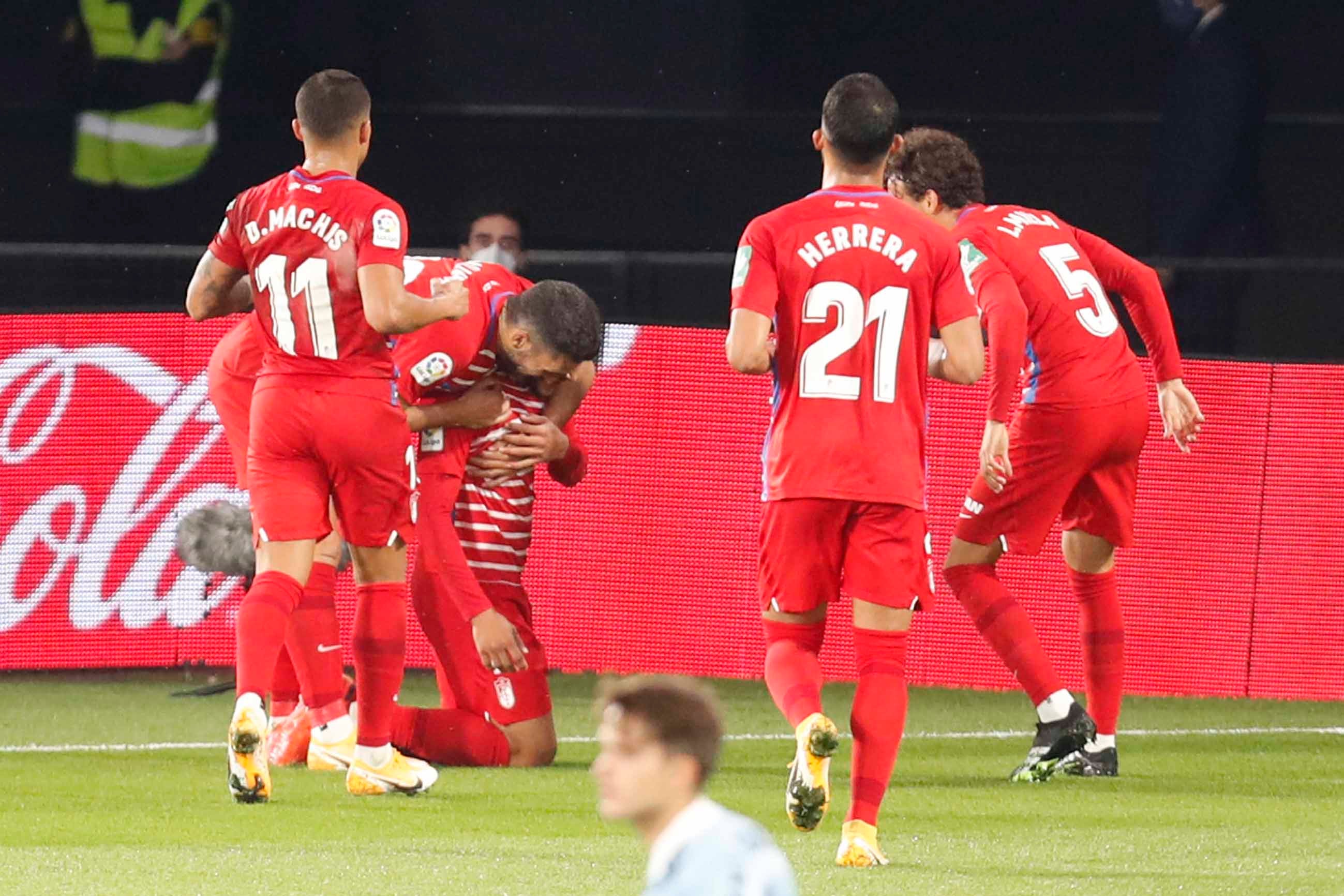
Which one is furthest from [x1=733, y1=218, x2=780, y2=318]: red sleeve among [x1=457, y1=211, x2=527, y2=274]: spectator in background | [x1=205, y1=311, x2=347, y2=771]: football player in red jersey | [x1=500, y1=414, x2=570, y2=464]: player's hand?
[x1=457, y1=211, x2=527, y2=274]: spectator in background

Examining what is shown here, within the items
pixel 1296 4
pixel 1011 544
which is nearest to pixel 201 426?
pixel 1011 544

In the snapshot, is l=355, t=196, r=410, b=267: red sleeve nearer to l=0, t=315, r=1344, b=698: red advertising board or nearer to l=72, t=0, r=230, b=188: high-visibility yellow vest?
l=0, t=315, r=1344, b=698: red advertising board

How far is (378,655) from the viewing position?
6445 mm

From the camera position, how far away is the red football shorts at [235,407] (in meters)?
7.40

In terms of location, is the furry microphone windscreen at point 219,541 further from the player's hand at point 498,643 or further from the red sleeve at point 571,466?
the player's hand at point 498,643

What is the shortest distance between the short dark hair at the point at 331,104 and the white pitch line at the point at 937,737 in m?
2.30

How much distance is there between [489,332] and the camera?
270 inches

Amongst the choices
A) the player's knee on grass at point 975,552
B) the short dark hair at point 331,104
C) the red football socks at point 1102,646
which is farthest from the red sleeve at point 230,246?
the red football socks at point 1102,646

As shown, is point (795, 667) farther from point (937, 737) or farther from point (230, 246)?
point (937, 737)

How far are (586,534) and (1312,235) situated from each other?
586 centimetres

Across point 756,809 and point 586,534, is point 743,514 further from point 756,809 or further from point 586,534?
point 756,809

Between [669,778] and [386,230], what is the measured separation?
3411 mm

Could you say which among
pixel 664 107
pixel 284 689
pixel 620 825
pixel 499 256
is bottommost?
pixel 620 825

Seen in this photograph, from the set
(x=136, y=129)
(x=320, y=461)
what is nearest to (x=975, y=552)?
(x=320, y=461)
